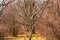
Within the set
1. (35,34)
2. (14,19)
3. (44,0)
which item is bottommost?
(35,34)

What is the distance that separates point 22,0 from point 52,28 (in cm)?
478

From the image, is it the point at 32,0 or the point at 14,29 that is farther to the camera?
the point at 14,29

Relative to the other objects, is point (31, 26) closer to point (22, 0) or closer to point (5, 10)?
point (22, 0)

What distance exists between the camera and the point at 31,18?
1761 centimetres

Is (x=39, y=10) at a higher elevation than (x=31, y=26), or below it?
higher

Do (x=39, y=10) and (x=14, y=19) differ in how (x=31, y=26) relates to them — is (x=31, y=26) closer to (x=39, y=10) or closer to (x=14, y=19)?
(x=39, y=10)

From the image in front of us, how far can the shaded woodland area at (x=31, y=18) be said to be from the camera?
18.3 metres

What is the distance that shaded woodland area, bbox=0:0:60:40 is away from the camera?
18312mm

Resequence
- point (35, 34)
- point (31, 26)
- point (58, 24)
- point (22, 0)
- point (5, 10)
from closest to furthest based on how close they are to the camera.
→ point (31, 26) → point (22, 0) → point (58, 24) → point (35, 34) → point (5, 10)

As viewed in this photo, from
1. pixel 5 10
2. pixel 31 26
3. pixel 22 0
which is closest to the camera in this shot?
pixel 31 26

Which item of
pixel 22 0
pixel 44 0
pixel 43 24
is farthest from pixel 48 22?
pixel 22 0

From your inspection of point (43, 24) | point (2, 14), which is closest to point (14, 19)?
point (2, 14)

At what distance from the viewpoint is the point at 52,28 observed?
22609 mm

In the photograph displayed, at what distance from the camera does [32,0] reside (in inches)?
741
